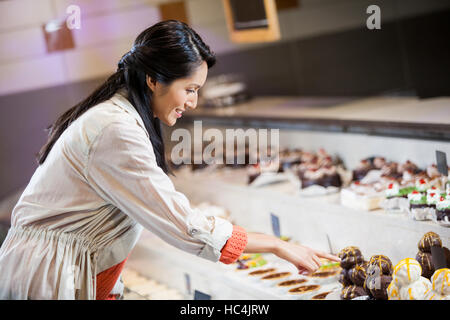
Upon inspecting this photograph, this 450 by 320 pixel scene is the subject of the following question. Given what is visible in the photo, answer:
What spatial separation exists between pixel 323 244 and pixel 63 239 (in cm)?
145

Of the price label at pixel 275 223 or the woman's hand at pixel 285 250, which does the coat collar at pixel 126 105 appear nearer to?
the woman's hand at pixel 285 250

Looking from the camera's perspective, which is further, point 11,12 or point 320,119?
point 11,12

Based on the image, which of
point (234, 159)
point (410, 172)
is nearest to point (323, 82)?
point (234, 159)

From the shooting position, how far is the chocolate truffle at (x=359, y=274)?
2.19m

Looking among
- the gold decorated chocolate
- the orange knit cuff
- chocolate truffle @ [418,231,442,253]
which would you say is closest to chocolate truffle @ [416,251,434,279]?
chocolate truffle @ [418,231,442,253]

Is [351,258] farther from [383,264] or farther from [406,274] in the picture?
[406,274]

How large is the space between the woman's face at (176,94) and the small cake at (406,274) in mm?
836

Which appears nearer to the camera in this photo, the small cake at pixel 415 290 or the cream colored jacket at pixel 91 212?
the cream colored jacket at pixel 91 212

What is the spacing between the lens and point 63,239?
1.71 metres

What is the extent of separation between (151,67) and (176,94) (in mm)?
106

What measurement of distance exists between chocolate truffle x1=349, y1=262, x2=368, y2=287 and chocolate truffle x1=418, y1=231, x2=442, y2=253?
21 centimetres

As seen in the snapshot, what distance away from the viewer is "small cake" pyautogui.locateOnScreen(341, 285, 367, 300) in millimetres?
2174

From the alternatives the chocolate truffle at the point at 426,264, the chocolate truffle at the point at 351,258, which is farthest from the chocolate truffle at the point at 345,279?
the chocolate truffle at the point at 426,264
